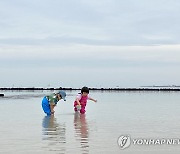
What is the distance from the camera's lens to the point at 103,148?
351 inches

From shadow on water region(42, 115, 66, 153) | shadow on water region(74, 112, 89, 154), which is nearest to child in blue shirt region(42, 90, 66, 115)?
shadow on water region(74, 112, 89, 154)

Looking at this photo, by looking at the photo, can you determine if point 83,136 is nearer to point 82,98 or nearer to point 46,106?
point 82,98

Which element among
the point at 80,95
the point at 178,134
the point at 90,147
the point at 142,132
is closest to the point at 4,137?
the point at 90,147

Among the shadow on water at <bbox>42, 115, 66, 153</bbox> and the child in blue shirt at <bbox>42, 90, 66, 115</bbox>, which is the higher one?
the child in blue shirt at <bbox>42, 90, 66, 115</bbox>

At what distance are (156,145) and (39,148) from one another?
249 cm

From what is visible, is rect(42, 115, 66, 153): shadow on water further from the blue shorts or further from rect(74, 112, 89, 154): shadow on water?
the blue shorts

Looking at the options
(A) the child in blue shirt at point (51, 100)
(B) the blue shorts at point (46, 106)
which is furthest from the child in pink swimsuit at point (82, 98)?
(B) the blue shorts at point (46, 106)

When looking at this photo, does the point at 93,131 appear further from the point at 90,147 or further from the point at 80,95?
the point at 80,95

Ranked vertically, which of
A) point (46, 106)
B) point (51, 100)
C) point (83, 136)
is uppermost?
point (51, 100)

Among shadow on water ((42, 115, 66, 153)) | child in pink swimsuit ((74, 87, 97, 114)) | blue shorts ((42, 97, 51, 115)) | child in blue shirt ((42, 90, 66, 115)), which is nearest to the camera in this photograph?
shadow on water ((42, 115, 66, 153))

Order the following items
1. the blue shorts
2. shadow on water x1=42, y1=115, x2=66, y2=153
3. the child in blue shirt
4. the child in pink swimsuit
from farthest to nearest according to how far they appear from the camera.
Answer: the child in pink swimsuit
the blue shorts
the child in blue shirt
shadow on water x1=42, y1=115, x2=66, y2=153

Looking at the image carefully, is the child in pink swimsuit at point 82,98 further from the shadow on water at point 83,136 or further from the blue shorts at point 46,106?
the shadow on water at point 83,136

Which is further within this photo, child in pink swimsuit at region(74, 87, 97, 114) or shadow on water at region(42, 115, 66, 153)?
child in pink swimsuit at region(74, 87, 97, 114)

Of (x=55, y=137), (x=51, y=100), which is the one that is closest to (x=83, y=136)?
(x=55, y=137)
